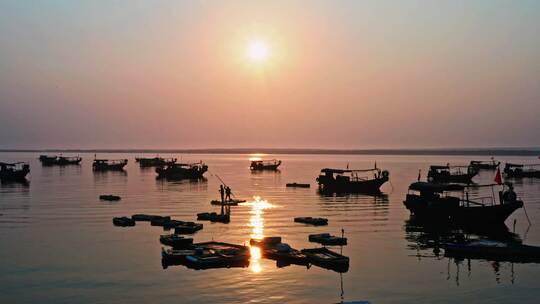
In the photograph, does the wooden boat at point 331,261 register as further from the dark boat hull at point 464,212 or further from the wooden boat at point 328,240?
the dark boat hull at point 464,212

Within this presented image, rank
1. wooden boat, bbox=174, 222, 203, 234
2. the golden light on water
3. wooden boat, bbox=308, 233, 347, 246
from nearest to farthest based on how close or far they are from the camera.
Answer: the golden light on water → wooden boat, bbox=308, 233, 347, 246 → wooden boat, bbox=174, 222, 203, 234

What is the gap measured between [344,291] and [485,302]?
6927mm

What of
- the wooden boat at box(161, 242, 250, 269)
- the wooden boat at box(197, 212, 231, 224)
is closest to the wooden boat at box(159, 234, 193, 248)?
the wooden boat at box(161, 242, 250, 269)

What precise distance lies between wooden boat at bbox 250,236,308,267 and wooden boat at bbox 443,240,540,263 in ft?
34.7

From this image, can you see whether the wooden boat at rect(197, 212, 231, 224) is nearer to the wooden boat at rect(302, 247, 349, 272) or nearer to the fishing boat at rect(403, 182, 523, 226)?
the fishing boat at rect(403, 182, 523, 226)

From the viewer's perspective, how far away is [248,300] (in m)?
28.7

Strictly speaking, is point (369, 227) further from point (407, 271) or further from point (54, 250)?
point (54, 250)

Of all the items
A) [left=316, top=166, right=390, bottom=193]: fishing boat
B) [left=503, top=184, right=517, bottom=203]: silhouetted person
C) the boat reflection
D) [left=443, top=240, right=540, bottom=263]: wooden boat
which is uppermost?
[left=503, top=184, right=517, bottom=203]: silhouetted person

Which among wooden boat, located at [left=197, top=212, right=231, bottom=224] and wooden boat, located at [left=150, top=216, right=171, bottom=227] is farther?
wooden boat, located at [left=197, top=212, right=231, bottom=224]

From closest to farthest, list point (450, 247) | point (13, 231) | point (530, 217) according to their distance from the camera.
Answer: point (450, 247) → point (13, 231) → point (530, 217)

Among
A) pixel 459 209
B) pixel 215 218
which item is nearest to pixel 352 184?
pixel 459 209

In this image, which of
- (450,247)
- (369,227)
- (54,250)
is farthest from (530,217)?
(54,250)

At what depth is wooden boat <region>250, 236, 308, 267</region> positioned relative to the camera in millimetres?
36625

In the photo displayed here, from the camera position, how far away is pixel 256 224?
5562 centimetres
